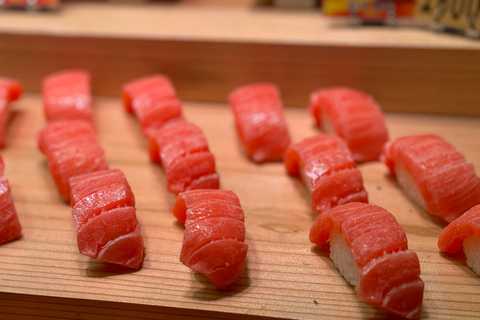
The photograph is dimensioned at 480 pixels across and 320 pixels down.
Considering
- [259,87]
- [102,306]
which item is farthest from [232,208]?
[259,87]

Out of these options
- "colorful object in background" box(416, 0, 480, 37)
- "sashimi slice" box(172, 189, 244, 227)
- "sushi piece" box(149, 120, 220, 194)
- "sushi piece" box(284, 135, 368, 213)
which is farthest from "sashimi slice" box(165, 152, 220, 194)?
"colorful object in background" box(416, 0, 480, 37)

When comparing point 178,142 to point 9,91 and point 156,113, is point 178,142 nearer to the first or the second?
point 156,113

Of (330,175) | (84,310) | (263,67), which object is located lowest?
(84,310)

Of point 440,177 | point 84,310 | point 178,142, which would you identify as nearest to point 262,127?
point 178,142

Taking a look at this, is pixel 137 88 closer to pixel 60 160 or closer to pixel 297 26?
pixel 60 160

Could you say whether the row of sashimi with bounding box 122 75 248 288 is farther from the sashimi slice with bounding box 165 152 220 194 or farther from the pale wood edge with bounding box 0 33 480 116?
the pale wood edge with bounding box 0 33 480 116

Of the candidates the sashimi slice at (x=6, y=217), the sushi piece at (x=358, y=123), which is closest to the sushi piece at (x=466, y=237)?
the sushi piece at (x=358, y=123)
